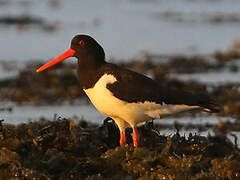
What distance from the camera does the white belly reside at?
22.9 ft

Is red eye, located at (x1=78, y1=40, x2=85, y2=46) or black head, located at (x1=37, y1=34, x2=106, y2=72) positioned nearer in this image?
black head, located at (x1=37, y1=34, x2=106, y2=72)

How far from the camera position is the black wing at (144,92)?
23.2ft

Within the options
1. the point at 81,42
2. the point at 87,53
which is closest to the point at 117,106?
the point at 87,53

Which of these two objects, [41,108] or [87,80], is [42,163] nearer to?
[87,80]

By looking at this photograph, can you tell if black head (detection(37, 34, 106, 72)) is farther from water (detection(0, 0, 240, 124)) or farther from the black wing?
water (detection(0, 0, 240, 124))

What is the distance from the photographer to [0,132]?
22.5ft

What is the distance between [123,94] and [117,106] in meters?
0.14

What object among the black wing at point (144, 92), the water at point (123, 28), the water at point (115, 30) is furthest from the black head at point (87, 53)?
the water at point (123, 28)

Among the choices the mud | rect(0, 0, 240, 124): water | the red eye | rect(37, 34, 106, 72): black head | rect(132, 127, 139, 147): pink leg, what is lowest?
the mud

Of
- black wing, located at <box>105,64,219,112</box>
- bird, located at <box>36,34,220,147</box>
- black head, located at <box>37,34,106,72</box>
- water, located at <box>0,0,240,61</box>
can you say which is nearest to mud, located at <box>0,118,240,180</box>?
bird, located at <box>36,34,220,147</box>

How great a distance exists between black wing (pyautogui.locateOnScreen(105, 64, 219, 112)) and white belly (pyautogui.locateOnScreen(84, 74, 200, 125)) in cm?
5

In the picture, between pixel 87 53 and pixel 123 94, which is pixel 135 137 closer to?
pixel 123 94

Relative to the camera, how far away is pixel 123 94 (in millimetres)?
7062

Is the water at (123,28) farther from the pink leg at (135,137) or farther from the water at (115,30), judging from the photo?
the pink leg at (135,137)
